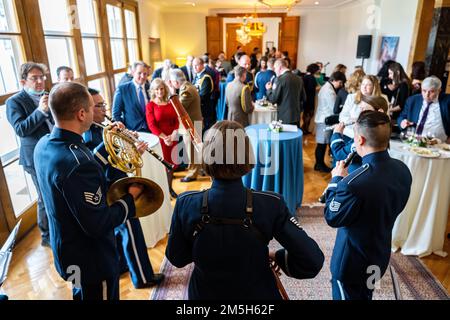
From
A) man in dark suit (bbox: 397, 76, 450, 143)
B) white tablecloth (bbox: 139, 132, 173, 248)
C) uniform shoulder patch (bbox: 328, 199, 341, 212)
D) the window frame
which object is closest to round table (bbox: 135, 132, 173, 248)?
white tablecloth (bbox: 139, 132, 173, 248)

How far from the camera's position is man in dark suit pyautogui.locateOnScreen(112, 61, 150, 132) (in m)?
3.55

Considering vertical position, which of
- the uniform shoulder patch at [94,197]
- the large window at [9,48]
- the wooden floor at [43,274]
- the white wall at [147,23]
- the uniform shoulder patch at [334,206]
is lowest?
the wooden floor at [43,274]

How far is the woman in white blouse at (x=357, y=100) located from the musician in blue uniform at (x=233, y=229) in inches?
79.2

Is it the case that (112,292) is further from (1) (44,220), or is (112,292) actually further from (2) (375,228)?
(1) (44,220)

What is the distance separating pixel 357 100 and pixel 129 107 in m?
2.64

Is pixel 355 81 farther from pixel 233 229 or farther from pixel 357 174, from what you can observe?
pixel 233 229

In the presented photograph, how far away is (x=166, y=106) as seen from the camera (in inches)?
139

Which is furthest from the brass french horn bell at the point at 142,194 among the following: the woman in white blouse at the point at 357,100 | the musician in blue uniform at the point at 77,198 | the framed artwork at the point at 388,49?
the framed artwork at the point at 388,49

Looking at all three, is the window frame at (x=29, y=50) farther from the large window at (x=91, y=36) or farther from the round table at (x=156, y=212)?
the round table at (x=156, y=212)

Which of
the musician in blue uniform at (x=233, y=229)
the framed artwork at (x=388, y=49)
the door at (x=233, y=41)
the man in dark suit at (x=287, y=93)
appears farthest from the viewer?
the door at (x=233, y=41)

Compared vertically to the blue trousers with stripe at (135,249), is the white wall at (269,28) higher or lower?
higher

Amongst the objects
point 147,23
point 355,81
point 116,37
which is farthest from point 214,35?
point 355,81

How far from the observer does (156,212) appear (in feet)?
9.96

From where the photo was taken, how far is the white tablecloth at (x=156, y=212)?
8.95ft
